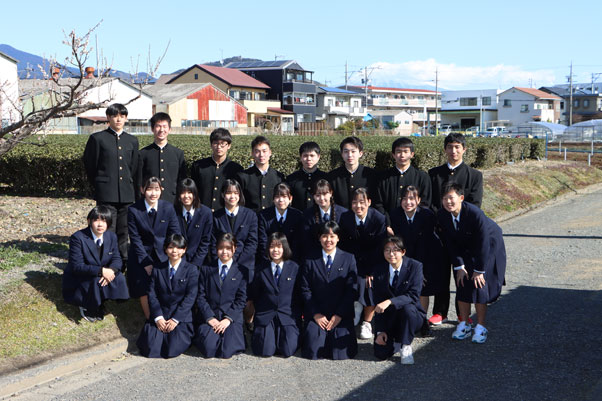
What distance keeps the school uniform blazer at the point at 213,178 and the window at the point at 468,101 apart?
76321mm

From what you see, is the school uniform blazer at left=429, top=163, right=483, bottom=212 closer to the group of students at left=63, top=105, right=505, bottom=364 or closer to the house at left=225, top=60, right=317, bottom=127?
the group of students at left=63, top=105, right=505, bottom=364

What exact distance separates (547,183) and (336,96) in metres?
54.0

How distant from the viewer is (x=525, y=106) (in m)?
73.8

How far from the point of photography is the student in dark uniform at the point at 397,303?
5.24 metres

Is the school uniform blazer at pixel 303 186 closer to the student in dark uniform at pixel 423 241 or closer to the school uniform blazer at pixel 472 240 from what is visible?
the student in dark uniform at pixel 423 241

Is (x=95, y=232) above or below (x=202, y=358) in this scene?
above

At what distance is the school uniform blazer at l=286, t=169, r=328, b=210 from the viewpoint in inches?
253

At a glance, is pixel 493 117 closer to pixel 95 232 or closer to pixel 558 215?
pixel 558 215

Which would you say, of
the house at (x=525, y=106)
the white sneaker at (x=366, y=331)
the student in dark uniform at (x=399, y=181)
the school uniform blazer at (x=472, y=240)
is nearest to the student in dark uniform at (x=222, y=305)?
the white sneaker at (x=366, y=331)

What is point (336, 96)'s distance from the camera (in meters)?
71.2

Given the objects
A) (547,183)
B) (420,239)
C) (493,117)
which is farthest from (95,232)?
(493,117)

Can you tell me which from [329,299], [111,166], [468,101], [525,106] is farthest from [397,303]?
[468,101]

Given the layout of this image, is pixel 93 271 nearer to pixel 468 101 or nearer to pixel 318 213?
pixel 318 213

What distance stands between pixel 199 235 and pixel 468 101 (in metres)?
78.1
